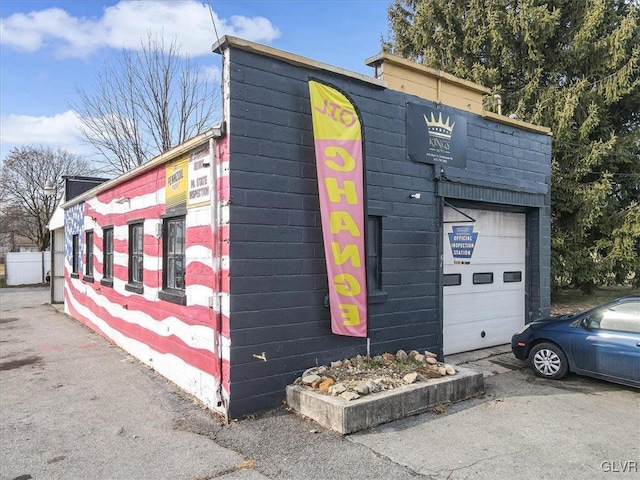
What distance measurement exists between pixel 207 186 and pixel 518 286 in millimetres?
6763

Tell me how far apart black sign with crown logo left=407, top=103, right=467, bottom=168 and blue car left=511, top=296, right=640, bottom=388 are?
9.97ft

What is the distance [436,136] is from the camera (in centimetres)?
748

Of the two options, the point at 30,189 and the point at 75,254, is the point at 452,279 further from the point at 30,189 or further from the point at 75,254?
the point at 30,189

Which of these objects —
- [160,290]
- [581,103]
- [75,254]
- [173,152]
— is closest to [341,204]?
[173,152]

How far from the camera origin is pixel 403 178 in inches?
275

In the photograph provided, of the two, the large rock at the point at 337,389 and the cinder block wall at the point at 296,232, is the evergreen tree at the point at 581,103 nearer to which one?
the cinder block wall at the point at 296,232

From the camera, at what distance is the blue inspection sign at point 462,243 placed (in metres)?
8.11

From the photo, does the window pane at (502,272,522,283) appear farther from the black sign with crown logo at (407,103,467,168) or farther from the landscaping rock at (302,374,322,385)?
the landscaping rock at (302,374,322,385)

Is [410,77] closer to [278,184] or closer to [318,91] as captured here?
[318,91]

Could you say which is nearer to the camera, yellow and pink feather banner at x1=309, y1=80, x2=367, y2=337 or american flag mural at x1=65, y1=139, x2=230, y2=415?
american flag mural at x1=65, y1=139, x2=230, y2=415

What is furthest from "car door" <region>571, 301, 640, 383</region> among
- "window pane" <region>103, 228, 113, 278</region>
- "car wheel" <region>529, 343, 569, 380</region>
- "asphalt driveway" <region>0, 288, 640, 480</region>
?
"window pane" <region>103, 228, 113, 278</region>

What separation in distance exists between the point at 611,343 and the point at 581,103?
35.2 feet

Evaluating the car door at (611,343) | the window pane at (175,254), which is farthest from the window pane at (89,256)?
the car door at (611,343)

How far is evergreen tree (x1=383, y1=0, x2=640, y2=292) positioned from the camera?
1391 cm
